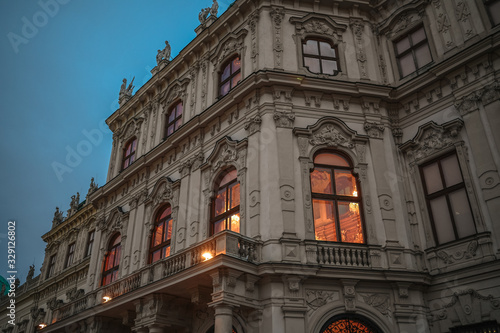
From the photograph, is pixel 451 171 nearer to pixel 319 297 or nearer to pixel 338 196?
pixel 338 196

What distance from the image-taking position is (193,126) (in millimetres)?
17031

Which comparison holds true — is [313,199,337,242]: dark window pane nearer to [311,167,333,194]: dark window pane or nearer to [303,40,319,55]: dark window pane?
[311,167,333,194]: dark window pane

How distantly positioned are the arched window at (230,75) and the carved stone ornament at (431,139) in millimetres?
6841

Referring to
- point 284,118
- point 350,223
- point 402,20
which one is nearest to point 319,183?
point 350,223

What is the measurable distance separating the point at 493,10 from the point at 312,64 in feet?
20.2

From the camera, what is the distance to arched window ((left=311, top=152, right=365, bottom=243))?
1300cm

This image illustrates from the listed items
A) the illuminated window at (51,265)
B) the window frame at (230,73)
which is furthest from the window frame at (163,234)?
the illuminated window at (51,265)

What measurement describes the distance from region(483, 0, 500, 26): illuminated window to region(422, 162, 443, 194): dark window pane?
16.6ft

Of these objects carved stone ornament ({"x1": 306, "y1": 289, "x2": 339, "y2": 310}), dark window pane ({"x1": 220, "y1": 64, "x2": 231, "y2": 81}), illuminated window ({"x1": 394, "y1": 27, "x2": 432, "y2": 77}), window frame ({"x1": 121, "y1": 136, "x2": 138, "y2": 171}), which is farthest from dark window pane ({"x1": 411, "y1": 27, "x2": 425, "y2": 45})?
window frame ({"x1": 121, "y1": 136, "x2": 138, "y2": 171})

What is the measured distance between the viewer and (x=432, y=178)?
1386 cm

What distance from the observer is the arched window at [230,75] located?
1714 centimetres

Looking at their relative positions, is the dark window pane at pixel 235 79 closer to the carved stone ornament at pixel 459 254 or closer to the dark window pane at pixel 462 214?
the dark window pane at pixel 462 214

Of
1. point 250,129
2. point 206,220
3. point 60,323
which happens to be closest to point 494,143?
point 250,129

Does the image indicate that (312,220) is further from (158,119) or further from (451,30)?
(158,119)
